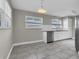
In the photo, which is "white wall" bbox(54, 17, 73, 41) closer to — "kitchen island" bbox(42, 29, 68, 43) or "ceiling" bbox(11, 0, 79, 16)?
"kitchen island" bbox(42, 29, 68, 43)

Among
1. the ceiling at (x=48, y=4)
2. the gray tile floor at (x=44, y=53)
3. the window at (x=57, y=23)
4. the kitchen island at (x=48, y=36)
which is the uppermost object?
Answer: the ceiling at (x=48, y=4)

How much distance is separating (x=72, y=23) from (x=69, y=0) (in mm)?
4627

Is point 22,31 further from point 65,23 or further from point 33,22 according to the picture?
point 65,23

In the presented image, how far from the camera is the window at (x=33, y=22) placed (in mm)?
4969

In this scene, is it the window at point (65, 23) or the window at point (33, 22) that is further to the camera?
the window at point (65, 23)

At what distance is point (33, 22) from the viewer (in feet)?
17.4

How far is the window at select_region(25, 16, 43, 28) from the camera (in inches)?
196

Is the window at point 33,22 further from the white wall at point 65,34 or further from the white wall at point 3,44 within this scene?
the white wall at point 3,44

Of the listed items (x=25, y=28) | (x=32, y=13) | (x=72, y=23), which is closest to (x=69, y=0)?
(x=32, y=13)

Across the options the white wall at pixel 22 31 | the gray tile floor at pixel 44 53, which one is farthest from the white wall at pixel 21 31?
the gray tile floor at pixel 44 53

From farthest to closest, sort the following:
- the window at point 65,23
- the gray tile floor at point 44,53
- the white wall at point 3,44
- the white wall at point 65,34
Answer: the window at point 65,23 < the white wall at point 65,34 < the gray tile floor at point 44,53 < the white wall at point 3,44

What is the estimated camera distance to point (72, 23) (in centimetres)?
697

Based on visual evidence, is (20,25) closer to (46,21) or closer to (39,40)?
(39,40)

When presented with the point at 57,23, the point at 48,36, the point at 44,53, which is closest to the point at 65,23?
the point at 57,23
